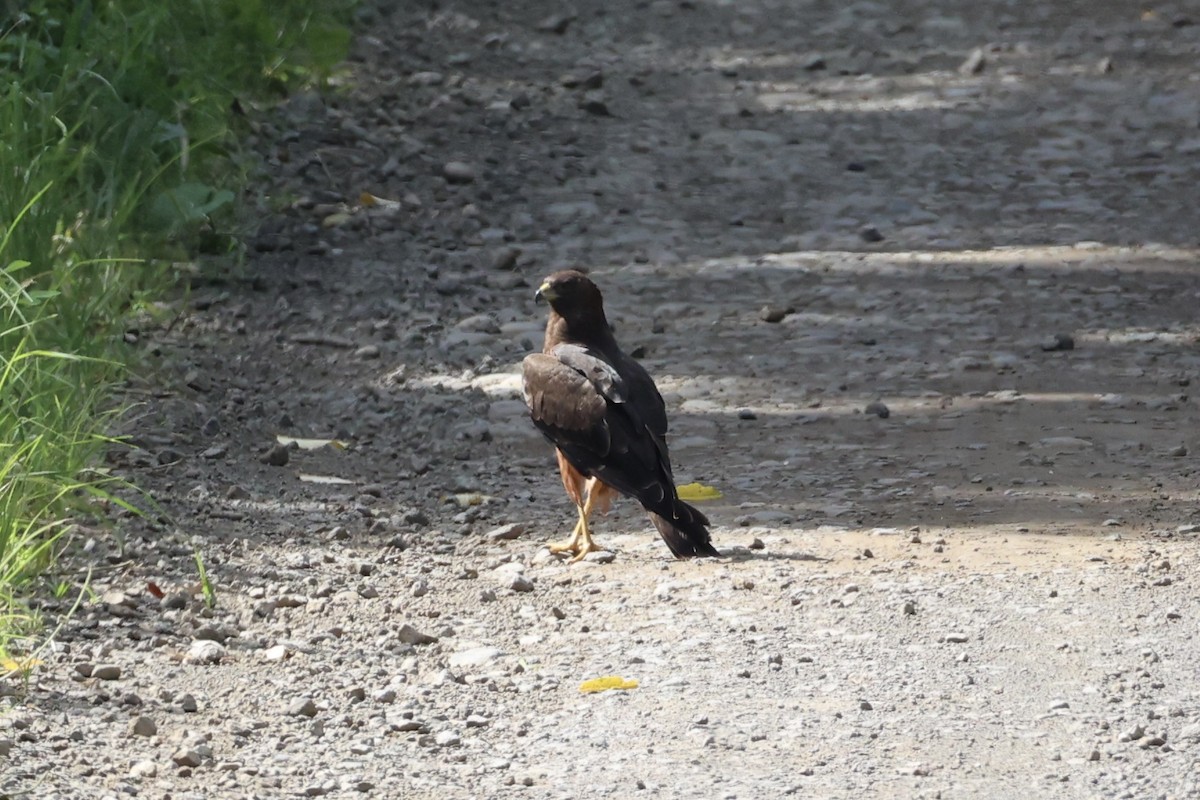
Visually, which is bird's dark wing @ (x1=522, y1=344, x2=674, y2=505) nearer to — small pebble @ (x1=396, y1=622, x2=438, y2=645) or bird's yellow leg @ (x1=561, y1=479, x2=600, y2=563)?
bird's yellow leg @ (x1=561, y1=479, x2=600, y2=563)

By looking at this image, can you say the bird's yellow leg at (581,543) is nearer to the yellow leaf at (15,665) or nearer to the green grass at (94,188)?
the green grass at (94,188)

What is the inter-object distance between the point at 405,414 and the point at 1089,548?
305 centimetres

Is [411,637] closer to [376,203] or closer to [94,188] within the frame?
[94,188]

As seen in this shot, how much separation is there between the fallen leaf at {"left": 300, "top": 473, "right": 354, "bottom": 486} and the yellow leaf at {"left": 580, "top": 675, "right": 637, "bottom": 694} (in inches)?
89.4

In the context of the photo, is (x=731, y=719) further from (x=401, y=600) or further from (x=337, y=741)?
(x=401, y=600)

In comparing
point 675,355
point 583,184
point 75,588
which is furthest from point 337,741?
point 583,184

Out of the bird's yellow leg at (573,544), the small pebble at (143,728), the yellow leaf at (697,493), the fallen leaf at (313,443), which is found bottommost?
the fallen leaf at (313,443)

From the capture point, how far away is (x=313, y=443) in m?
7.53

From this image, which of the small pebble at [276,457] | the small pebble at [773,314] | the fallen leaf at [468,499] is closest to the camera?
the fallen leaf at [468,499]

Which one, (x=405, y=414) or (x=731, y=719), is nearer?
(x=731, y=719)

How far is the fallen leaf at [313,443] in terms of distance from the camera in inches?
294

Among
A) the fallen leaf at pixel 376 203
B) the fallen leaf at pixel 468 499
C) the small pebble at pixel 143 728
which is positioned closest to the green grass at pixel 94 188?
the small pebble at pixel 143 728

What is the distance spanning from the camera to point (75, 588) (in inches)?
221

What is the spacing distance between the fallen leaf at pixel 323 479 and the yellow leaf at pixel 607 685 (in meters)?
2.27
